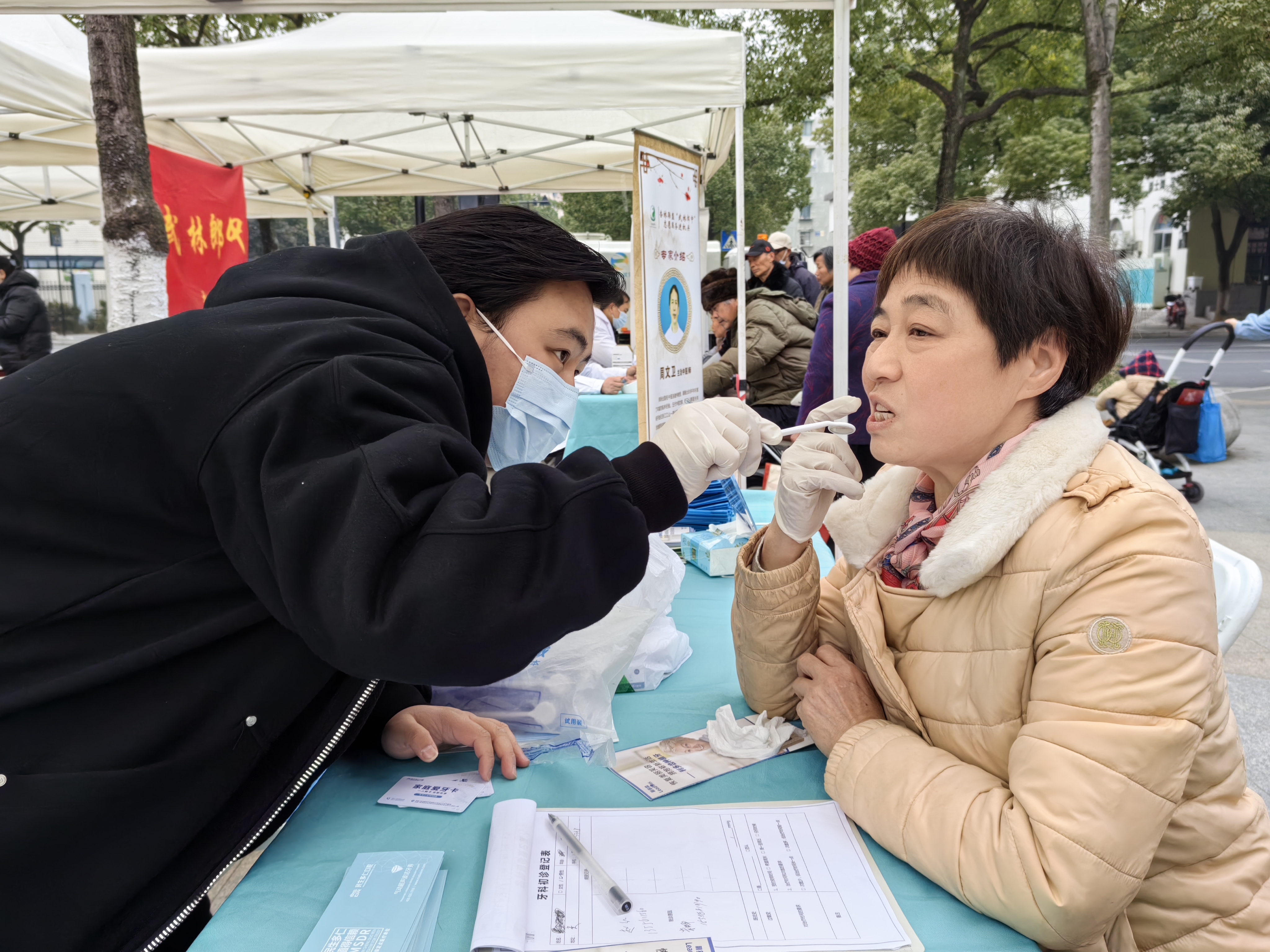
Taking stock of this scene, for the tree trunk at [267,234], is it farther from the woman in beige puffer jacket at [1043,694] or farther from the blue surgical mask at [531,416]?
the woman in beige puffer jacket at [1043,694]

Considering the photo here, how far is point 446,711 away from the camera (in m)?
1.42

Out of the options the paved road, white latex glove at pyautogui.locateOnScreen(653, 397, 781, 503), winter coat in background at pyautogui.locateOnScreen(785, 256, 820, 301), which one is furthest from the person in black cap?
white latex glove at pyautogui.locateOnScreen(653, 397, 781, 503)

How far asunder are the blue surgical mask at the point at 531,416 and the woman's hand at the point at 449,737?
45 cm

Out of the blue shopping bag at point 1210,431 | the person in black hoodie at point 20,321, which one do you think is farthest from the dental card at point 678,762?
the person in black hoodie at point 20,321

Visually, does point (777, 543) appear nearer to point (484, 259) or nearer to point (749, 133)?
point (484, 259)

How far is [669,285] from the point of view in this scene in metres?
3.07

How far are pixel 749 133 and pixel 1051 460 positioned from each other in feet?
89.3

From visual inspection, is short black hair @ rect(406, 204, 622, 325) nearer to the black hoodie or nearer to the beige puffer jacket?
the black hoodie

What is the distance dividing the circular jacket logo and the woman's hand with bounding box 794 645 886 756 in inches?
14.9

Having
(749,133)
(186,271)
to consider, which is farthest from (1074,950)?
(749,133)

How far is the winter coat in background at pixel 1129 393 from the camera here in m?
6.28

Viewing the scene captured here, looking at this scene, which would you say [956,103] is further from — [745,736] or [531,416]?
[745,736]

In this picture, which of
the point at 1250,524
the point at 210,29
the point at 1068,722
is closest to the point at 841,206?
the point at 1068,722

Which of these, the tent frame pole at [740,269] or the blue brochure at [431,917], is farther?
the tent frame pole at [740,269]
